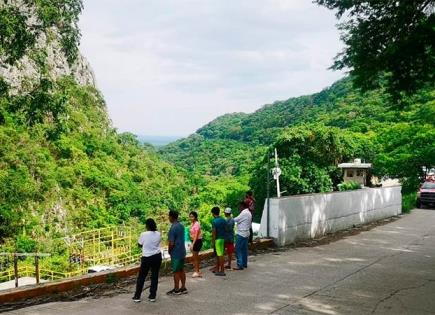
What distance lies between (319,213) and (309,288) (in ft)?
25.2

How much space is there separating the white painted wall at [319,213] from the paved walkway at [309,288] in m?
1.02

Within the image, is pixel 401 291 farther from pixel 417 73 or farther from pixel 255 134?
pixel 255 134

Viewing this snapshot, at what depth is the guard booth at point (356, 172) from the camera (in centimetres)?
4469

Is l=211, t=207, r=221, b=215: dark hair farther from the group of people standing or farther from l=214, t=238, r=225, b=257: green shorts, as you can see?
l=214, t=238, r=225, b=257: green shorts

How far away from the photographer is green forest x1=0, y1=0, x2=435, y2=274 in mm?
14367

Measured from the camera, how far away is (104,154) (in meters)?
68.0

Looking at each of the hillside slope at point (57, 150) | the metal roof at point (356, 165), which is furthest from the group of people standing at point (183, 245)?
the metal roof at point (356, 165)

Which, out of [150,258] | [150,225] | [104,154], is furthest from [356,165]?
[150,258]

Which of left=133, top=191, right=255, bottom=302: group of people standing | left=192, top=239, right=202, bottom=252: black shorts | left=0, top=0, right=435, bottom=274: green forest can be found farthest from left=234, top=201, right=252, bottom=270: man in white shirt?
left=0, top=0, right=435, bottom=274: green forest

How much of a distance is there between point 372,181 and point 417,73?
38051 millimetres

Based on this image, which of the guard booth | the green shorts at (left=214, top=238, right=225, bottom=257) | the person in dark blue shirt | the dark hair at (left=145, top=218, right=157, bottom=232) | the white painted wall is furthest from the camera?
the guard booth

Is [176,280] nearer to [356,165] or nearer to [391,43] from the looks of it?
[391,43]

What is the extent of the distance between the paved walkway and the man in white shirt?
0.29 meters

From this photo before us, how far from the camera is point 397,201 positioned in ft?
85.5
